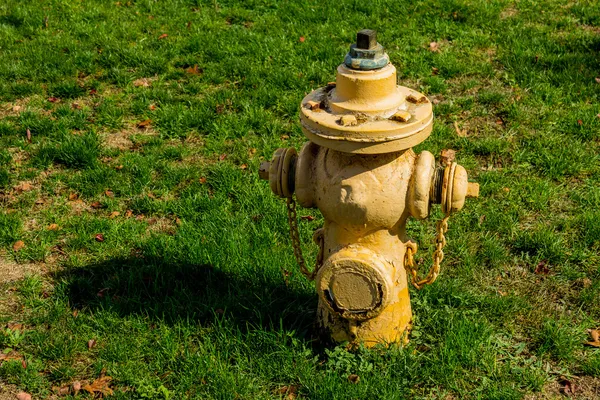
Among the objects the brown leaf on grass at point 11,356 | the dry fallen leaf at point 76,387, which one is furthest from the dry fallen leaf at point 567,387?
the brown leaf on grass at point 11,356

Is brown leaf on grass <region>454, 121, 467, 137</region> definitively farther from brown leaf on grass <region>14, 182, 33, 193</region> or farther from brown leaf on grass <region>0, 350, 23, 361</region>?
brown leaf on grass <region>0, 350, 23, 361</region>

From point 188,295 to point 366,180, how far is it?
1.48m

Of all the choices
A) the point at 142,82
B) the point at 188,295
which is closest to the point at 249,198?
the point at 188,295

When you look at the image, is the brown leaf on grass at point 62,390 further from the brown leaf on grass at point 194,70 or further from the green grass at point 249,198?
the brown leaf on grass at point 194,70

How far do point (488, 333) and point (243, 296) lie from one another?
139 centimetres

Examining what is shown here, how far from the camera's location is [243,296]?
13.6 ft

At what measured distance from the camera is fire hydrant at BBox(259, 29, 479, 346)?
315cm

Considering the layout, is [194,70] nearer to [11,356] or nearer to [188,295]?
[188,295]

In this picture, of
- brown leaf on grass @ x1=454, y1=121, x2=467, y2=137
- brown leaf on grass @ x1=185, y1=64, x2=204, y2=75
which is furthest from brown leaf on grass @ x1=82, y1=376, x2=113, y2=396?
brown leaf on grass @ x1=185, y1=64, x2=204, y2=75

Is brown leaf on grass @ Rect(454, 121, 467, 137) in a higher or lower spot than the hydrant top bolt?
lower

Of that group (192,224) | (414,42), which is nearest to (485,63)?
(414,42)

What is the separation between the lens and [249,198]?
5.07m

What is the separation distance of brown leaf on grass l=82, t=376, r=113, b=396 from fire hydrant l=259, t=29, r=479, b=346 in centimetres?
120

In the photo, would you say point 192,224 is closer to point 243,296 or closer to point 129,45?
point 243,296
